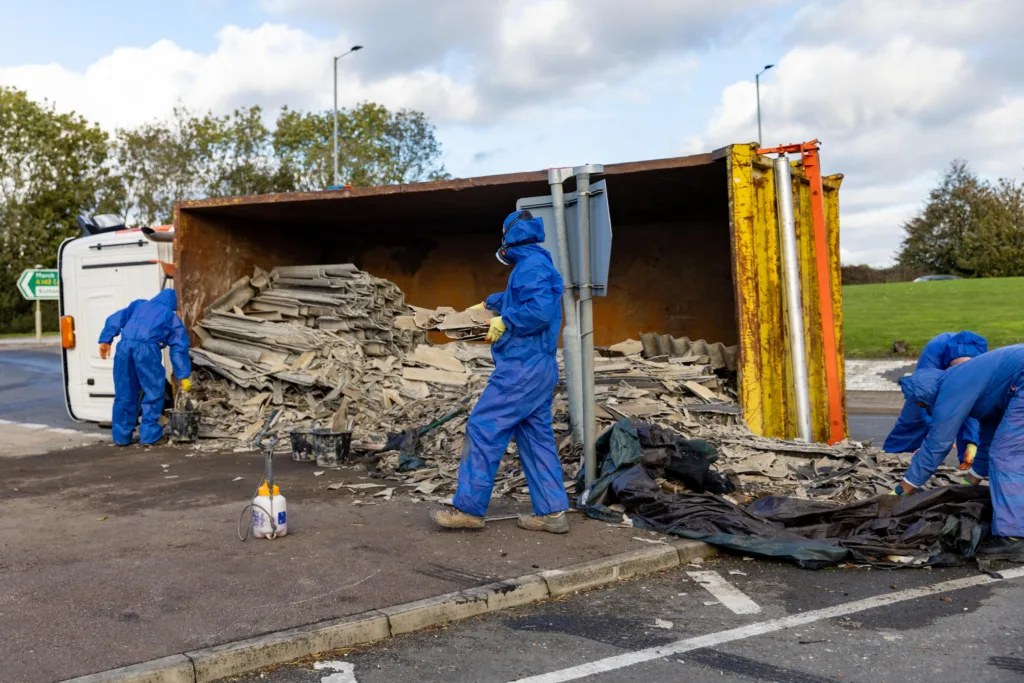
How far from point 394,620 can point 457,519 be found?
1664mm

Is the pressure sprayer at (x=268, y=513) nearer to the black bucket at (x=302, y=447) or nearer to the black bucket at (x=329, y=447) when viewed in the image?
the black bucket at (x=329, y=447)

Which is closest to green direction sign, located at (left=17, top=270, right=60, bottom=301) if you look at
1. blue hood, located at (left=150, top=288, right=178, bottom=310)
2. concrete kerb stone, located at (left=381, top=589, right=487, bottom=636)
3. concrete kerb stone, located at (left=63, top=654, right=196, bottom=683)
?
blue hood, located at (left=150, top=288, right=178, bottom=310)

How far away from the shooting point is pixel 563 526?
20.5 ft

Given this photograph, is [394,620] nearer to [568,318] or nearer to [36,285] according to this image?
[568,318]

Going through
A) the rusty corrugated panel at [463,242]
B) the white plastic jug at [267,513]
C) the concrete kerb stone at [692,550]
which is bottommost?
the concrete kerb stone at [692,550]

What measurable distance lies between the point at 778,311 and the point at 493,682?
6.05 meters

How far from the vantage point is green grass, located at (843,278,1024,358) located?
22.1 meters

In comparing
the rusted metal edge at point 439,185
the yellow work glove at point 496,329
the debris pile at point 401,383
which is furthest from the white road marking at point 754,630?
the rusted metal edge at point 439,185

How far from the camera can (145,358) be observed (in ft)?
34.1

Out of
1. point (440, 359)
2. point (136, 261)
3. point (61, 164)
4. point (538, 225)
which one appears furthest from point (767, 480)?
point (61, 164)

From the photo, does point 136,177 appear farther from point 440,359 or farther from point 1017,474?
point 1017,474

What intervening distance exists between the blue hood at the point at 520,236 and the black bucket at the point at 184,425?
557 centimetres

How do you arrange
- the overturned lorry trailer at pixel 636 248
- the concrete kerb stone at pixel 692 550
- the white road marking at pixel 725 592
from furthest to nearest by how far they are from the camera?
the overturned lorry trailer at pixel 636 248
the concrete kerb stone at pixel 692 550
the white road marking at pixel 725 592

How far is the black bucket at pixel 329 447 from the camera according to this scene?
9047mm
